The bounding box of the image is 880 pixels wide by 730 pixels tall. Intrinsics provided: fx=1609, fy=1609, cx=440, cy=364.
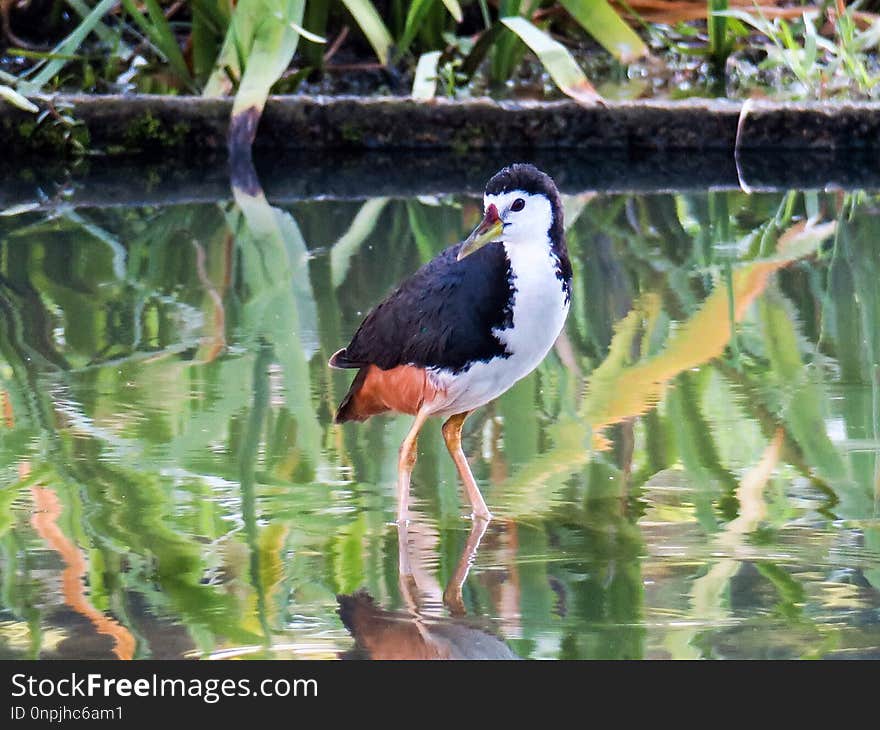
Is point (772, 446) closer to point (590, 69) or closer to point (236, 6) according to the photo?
point (236, 6)

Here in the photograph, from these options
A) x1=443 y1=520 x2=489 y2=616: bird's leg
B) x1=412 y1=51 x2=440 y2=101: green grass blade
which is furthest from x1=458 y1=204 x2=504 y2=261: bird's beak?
x1=412 y1=51 x2=440 y2=101: green grass blade

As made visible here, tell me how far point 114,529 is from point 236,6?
186 inches

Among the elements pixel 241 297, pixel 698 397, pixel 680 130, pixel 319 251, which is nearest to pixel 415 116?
pixel 680 130

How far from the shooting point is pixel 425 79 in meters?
7.75

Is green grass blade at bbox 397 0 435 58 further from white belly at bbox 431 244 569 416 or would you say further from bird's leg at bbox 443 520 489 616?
bird's leg at bbox 443 520 489 616

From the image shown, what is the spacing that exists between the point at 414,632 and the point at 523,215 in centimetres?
87

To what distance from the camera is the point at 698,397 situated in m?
4.11

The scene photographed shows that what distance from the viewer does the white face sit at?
3117mm

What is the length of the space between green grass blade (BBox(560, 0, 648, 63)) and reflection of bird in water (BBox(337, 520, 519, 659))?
531 centimetres

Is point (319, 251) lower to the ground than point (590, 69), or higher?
lower

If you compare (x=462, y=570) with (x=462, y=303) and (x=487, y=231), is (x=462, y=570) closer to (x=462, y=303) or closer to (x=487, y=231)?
(x=462, y=303)

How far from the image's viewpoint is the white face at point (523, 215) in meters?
3.12

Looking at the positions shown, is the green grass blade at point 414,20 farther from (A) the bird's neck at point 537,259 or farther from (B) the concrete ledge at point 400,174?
(A) the bird's neck at point 537,259

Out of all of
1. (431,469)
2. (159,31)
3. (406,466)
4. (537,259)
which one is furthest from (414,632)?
(159,31)
